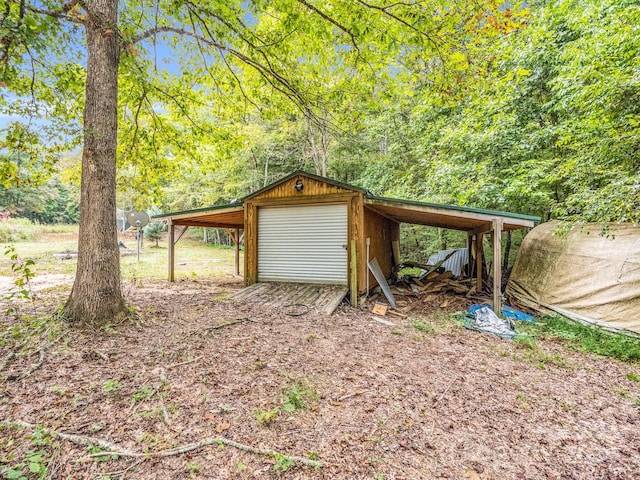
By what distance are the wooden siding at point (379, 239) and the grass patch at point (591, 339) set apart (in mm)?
3472

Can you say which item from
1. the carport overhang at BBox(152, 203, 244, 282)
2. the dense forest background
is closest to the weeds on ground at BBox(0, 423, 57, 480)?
the dense forest background

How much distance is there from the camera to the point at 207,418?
7.39ft

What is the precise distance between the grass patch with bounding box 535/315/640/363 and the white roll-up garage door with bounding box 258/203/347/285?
391 cm

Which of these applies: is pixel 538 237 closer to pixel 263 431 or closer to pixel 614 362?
pixel 614 362

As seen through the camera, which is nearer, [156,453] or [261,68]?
[156,453]

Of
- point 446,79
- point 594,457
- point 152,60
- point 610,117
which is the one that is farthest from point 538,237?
point 152,60

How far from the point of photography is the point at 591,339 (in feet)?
15.0

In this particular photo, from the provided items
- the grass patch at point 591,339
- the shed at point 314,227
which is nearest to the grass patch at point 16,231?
the shed at point 314,227

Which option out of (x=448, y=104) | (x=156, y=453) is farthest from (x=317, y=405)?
(x=448, y=104)

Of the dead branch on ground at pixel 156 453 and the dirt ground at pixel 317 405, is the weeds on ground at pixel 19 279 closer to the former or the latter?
the dirt ground at pixel 317 405

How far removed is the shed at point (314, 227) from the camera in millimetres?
6480

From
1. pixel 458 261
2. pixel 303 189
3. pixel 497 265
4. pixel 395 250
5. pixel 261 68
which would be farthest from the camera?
pixel 458 261

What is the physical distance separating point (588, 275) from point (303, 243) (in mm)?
5645

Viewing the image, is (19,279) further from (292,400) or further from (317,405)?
(317,405)
